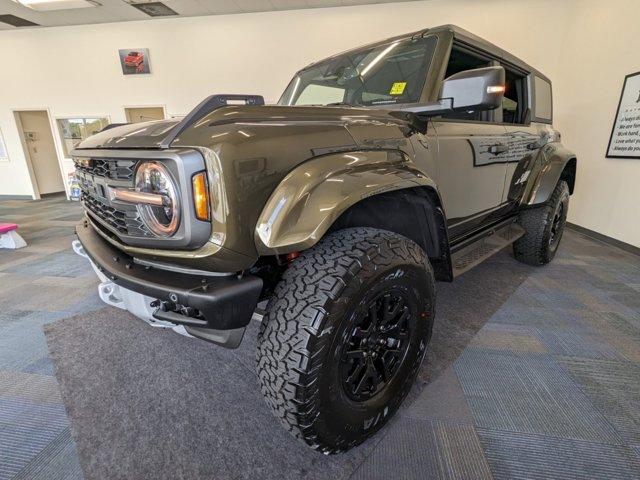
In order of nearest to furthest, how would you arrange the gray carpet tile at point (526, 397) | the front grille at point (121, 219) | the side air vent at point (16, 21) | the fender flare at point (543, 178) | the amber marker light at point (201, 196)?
the amber marker light at point (201, 196), the front grille at point (121, 219), the gray carpet tile at point (526, 397), the fender flare at point (543, 178), the side air vent at point (16, 21)

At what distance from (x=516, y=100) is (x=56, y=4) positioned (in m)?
7.27

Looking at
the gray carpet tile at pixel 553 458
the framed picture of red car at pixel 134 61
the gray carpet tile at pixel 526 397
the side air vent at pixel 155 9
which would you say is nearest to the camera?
the gray carpet tile at pixel 553 458

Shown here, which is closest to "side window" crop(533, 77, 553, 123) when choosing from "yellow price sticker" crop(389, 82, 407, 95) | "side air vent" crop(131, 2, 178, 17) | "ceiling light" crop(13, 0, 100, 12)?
"yellow price sticker" crop(389, 82, 407, 95)

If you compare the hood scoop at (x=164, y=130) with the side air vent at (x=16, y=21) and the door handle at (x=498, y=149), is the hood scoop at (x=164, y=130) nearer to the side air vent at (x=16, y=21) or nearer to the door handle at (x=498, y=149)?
the door handle at (x=498, y=149)

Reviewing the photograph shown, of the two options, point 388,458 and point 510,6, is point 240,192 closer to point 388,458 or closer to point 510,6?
point 388,458

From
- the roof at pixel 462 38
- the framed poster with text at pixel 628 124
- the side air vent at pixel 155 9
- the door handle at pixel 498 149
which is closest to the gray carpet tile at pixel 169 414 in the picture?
the door handle at pixel 498 149

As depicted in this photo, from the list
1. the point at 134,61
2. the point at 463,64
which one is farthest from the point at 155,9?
the point at 463,64

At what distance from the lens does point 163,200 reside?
81 cm

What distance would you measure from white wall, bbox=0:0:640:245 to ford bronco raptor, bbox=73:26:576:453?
3.64 m

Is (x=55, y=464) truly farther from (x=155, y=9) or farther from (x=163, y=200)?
(x=155, y=9)

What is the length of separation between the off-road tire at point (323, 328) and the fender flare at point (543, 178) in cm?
188

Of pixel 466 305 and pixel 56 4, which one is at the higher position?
pixel 56 4

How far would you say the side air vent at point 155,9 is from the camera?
5363 mm

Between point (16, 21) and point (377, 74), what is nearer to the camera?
point (377, 74)
